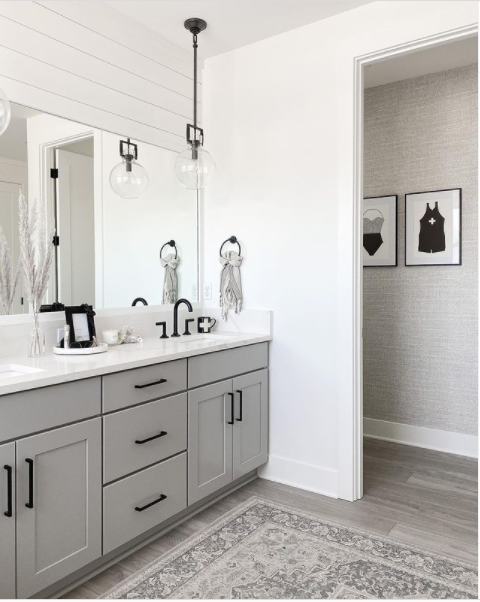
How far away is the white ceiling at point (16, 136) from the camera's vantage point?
224 centimetres

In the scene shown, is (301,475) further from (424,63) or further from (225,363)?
(424,63)

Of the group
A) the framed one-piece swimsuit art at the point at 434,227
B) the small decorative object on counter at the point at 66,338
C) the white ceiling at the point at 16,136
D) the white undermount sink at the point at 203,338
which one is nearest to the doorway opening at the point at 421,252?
the framed one-piece swimsuit art at the point at 434,227

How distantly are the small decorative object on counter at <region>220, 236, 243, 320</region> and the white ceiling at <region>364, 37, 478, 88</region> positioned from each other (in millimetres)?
1474

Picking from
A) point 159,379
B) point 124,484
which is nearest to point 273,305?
point 159,379

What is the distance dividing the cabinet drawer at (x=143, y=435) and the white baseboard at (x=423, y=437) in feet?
6.48

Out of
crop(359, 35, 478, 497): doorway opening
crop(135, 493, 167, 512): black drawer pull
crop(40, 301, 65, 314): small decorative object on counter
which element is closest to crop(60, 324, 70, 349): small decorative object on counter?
crop(40, 301, 65, 314): small decorative object on counter

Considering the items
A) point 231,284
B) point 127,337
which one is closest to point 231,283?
point 231,284

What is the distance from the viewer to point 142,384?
214 centimetres

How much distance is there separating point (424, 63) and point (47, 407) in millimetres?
3191

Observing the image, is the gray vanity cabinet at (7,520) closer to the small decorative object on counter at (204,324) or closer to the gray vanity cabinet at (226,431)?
the gray vanity cabinet at (226,431)

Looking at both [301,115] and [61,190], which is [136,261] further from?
[301,115]

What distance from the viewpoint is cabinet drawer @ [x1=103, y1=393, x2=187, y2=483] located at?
6.58 ft

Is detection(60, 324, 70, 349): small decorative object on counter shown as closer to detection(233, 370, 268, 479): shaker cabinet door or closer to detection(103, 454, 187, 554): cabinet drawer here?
detection(103, 454, 187, 554): cabinet drawer

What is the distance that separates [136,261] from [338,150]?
1303 mm
